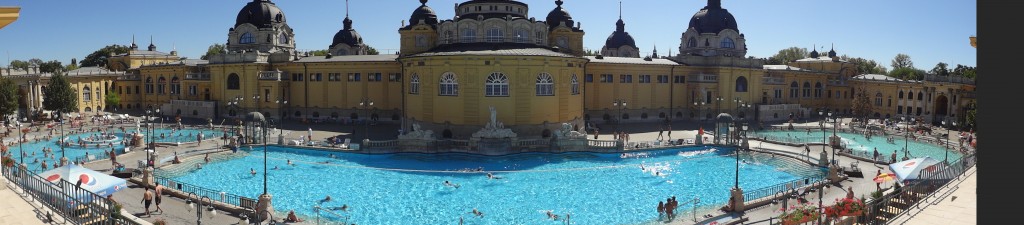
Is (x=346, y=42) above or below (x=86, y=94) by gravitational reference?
above

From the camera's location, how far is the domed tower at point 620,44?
6894cm

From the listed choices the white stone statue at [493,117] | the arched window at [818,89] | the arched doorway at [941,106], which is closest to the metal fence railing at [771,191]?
the white stone statue at [493,117]

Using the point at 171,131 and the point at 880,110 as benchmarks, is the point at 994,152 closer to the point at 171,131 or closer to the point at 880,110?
the point at 171,131

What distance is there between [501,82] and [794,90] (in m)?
40.2

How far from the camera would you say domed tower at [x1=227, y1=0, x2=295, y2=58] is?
187 feet

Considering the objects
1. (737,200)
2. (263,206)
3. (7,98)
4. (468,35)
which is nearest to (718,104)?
(468,35)

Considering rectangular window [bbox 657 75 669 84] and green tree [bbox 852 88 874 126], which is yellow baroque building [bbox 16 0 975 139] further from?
green tree [bbox 852 88 874 126]

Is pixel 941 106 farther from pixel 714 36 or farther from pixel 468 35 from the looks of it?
pixel 468 35

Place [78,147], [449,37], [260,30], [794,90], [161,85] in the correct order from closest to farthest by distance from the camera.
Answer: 1. [78,147]
2. [449,37]
3. [260,30]
4. [161,85]
5. [794,90]

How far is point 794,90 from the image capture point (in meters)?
64.9

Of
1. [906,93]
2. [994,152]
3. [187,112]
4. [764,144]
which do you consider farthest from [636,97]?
[994,152]

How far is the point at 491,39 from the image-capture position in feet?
140

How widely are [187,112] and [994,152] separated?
203 ft

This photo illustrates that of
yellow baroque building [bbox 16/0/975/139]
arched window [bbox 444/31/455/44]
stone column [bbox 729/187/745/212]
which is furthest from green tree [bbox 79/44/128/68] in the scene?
stone column [bbox 729/187/745/212]
